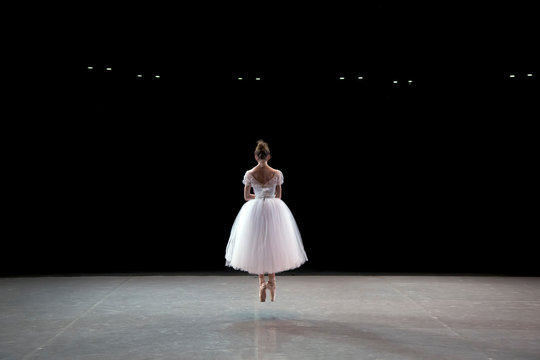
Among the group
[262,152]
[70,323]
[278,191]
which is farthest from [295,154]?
[70,323]

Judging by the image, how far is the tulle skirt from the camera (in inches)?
180

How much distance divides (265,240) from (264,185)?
503mm

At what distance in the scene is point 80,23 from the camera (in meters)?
6.41

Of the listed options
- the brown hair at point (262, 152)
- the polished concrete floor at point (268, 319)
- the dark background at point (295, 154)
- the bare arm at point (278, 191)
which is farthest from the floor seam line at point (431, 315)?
the dark background at point (295, 154)

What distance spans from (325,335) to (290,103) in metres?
4.22

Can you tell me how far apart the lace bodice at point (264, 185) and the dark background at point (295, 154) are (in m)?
2.27

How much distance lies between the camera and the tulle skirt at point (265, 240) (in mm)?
4562

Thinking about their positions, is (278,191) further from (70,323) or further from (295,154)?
(295,154)

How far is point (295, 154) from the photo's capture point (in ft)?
24.7

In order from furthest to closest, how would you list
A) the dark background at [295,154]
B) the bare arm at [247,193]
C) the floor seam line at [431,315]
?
the dark background at [295,154] → the bare arm at [247,193] → the floor seam line at [431,315]

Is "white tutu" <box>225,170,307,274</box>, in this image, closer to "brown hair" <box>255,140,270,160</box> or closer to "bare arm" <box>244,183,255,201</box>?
"bare arm" <box>244,183,255,201</box>

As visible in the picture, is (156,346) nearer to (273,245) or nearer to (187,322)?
(187,322)

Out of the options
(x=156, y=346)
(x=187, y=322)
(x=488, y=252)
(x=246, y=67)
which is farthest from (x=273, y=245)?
(x=488, y=252)

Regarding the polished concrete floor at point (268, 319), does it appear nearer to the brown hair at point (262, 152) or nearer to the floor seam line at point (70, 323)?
the floor seam line at point (70, 323)
